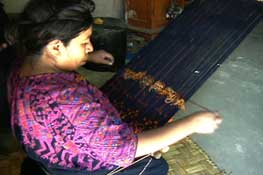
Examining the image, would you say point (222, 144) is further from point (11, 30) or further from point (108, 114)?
point (11, 30)

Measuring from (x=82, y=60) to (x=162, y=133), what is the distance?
1.09 ft

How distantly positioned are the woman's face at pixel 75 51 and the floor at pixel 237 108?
1.32 metres

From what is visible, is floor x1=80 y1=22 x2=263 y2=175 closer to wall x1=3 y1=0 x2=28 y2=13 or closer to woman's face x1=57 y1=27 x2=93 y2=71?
wall x1=3 y1=0 x2=28 y2=13

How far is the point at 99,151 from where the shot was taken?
2.70ft

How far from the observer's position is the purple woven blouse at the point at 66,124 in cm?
80

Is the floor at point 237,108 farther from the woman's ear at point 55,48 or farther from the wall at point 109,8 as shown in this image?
the woman's ear at point 55,48

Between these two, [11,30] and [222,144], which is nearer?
[11,30]

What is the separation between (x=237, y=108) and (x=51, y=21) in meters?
1.98

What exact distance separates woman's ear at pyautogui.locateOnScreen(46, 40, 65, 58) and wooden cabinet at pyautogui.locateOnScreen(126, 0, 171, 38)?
2.99m

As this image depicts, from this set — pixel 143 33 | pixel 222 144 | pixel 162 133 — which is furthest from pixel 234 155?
pixel 143 33

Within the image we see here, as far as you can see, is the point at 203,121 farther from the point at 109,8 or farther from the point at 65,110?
the point at 109,8

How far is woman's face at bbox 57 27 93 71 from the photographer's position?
881 mm

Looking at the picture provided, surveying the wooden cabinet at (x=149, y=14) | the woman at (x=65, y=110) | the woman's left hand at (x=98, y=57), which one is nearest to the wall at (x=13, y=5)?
the wooden cabinet at (x=149, y=14)

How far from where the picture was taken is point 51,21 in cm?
83
